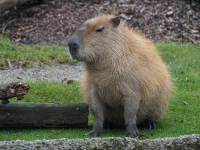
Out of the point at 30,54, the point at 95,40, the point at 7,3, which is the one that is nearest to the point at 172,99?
the point at 95,40

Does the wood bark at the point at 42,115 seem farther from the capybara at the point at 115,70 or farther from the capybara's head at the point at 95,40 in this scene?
the capybara's head at the point at 95,40

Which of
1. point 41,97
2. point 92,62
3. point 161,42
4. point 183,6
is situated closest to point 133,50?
point 92,62

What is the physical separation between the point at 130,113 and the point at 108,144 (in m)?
1.05

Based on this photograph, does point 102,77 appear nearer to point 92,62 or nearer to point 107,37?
point 92,62

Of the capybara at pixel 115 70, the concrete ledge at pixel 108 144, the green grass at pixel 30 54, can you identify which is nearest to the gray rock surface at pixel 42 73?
the green grass at pixel 30 54

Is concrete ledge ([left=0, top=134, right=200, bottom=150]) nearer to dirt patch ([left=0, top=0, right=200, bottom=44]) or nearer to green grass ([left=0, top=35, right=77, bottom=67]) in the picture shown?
green grass ([left=0, top=35, right=77, bottom=67])

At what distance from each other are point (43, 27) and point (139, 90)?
22.0 ft

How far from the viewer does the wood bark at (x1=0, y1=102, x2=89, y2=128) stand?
5.04 meters

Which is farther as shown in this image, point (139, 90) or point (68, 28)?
point (68, 28)

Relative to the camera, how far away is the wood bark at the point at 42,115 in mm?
5035

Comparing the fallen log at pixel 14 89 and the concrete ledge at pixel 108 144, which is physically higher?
the fallen log at pixel 14 89

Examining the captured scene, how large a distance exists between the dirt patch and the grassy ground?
2.60 feet

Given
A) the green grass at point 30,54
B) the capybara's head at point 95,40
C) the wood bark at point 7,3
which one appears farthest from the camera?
the wood bark at point 7,3

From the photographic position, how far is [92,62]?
479cm
